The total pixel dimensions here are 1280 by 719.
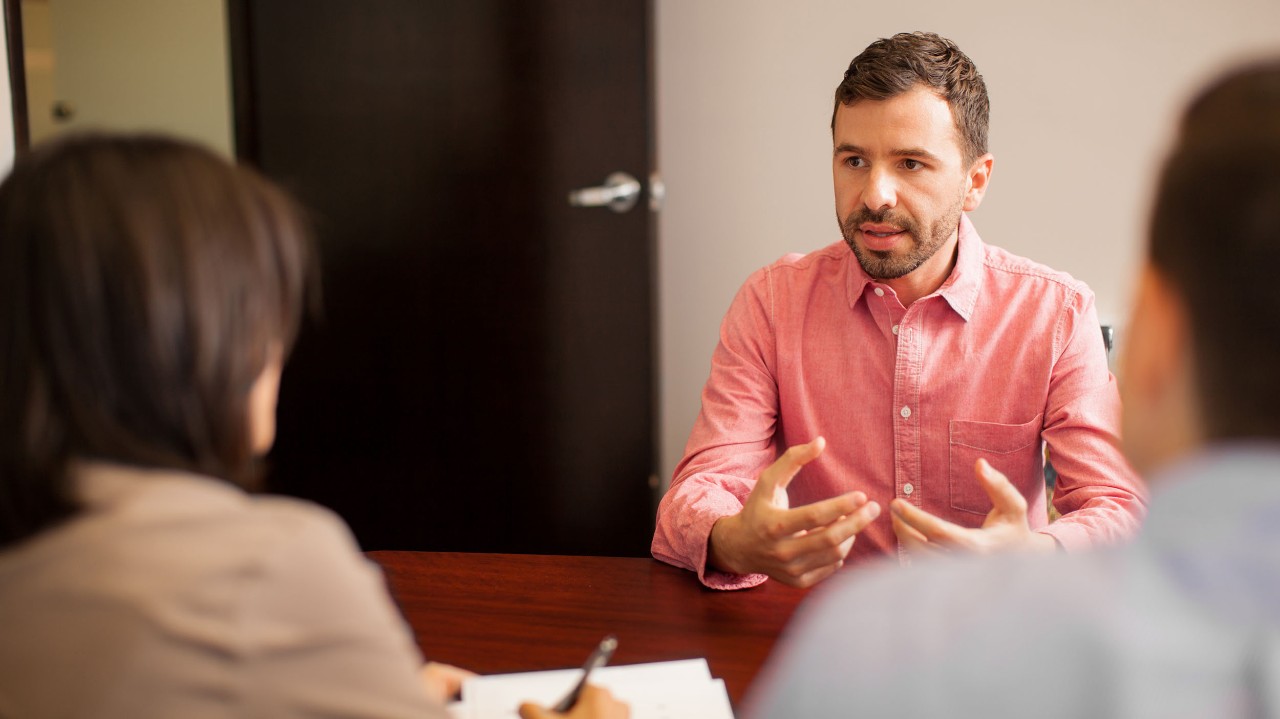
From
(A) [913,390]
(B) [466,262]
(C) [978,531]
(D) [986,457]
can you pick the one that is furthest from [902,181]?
(B) [466,262]

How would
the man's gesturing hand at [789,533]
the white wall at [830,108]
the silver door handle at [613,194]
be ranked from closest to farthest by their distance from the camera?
the man's gesturing hand at [789,533] → the silver door handle at [613,194] → the white wall at [830,108]

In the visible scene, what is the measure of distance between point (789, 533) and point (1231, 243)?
0.69 m

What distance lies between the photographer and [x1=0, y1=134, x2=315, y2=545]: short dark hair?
2.12 feet

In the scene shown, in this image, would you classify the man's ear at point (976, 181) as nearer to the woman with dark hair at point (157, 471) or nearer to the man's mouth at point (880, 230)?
the man's mouth at point (880, 230)

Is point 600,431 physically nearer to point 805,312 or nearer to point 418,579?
point 805,312

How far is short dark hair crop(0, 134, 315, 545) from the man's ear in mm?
1216

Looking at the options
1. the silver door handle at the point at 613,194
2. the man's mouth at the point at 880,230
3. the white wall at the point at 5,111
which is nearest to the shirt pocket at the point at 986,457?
the man's mouth at the point at 880,230

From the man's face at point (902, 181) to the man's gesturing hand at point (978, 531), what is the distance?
20.9 inches

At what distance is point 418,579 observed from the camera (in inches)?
47.0

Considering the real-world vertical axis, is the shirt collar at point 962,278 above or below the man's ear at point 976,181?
below

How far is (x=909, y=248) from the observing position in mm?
1546

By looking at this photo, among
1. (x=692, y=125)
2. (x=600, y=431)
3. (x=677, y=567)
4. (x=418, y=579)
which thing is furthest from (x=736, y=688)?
(x=692, y=125)

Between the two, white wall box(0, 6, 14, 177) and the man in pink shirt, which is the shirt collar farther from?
white wall box(0, 6, 14, 177)

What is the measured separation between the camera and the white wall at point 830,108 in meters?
2.28
